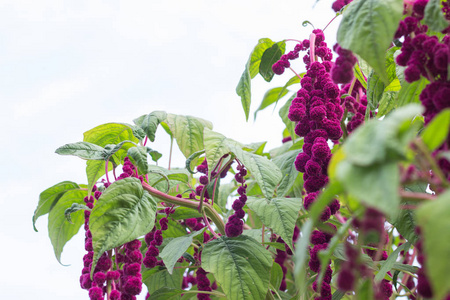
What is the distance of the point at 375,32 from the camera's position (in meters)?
0.48

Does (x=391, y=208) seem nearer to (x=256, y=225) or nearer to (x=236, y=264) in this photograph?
(x=236, y=264)

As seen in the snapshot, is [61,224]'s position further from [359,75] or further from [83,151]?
[359,75]

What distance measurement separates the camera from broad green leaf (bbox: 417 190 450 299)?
0.26 m

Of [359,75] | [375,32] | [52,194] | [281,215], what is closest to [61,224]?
[52,194]

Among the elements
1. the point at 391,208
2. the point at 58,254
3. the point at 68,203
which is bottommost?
the point at 58,254

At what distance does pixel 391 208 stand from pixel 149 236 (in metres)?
0.71

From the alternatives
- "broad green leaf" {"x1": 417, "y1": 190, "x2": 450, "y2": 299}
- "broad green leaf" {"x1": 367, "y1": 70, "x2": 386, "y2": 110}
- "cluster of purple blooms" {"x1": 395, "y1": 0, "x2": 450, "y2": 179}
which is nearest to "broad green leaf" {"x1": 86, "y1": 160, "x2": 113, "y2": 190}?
"broad green leaf" {"x1": 367, "y1": 70, "x2": 386, "y2": 110}

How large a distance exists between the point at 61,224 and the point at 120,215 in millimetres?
461

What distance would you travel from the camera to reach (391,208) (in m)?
0.27

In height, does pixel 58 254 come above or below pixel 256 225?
above

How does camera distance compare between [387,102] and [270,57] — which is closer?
[387,102]

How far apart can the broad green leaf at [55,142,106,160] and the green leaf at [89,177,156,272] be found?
75mm

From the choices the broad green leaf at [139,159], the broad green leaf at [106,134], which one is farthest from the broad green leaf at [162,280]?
the broad green leaf at [139,159]

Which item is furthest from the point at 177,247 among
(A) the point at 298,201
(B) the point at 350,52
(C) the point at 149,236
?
(B) the point at 350,52
